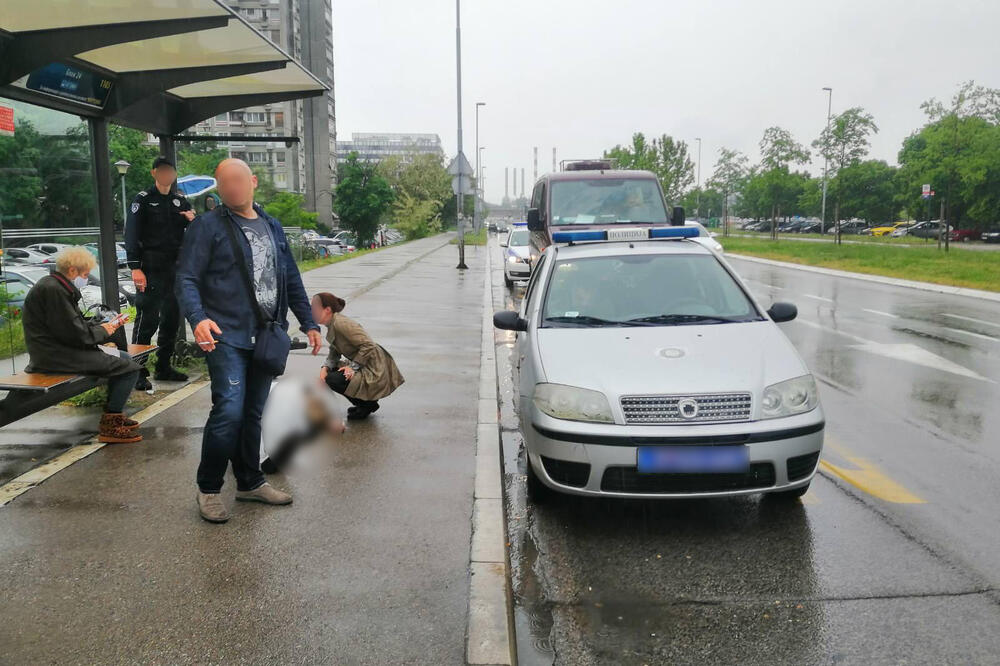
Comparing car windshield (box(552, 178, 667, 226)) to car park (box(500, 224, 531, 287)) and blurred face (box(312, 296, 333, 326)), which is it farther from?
blurred face (box(312, 296, 333, 326))

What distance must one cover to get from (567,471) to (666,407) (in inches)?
24.4

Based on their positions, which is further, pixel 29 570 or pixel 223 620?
pixel 29 570

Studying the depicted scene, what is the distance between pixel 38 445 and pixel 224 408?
6.98 ft

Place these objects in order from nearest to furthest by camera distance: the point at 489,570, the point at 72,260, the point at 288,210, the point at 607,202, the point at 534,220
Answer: the point at 489,570, the point at 72,260, the point at 534,220, the point at 607,202, the point at 288,210

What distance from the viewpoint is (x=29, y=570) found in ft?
11.9

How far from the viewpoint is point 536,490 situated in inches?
192

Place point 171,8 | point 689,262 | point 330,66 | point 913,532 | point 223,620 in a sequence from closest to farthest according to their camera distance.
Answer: point 223,620 → point 913,532 → point 171,8 → point 689,262 → point 330,66

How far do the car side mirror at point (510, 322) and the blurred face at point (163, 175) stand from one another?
3.13 metres

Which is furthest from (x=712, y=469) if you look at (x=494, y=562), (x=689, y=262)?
(x=689, y=262)

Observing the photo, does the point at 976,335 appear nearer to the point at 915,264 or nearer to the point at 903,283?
the point at 903,283

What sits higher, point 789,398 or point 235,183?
point 235,183

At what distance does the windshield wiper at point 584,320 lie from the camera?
17.2 ft

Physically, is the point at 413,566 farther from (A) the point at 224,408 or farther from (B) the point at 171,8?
(B) the point at 171,8

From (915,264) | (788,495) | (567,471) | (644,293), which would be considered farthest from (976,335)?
(915,264)
